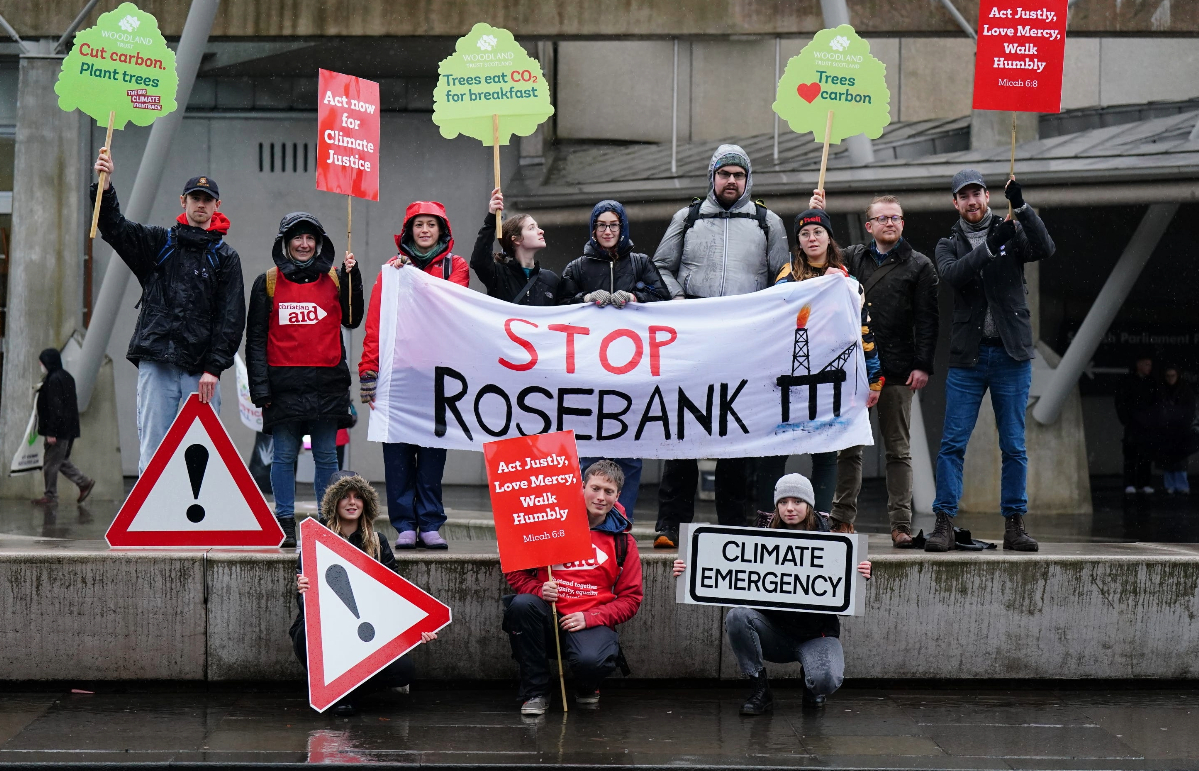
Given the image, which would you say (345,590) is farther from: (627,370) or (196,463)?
(627,370)

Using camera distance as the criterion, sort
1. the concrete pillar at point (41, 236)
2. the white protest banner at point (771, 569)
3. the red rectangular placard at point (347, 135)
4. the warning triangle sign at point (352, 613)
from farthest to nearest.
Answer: the concrete pillar at point (41, 236) → the red rectangular placard at point (347, 135) → the white protest banner at point (771, 569) → the warning triangle sign at point (352, 613)

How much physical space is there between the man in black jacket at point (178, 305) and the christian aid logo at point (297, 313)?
0.24 m

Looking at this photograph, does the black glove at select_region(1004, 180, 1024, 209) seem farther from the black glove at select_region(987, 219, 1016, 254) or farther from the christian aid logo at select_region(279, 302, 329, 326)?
the christian aid logo at select_region(279, 302, 329, 326)

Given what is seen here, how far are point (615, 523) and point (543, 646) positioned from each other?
2.23 ft

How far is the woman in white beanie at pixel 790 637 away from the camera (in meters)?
6.59

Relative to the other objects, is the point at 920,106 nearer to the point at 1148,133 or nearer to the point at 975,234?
the point at 1148,133

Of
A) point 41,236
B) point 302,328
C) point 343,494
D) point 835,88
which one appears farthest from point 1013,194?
point 41,236

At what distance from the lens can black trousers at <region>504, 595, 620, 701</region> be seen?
6465 mm

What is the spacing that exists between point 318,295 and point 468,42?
1.72 metres

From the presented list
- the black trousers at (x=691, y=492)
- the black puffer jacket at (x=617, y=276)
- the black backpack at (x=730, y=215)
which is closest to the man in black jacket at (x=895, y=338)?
the black backpack at (x=730, y=215)

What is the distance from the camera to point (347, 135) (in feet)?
26.2

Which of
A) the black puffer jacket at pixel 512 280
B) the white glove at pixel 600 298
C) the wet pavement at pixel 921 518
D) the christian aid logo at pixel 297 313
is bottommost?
the wet pavement at pixel 921 518

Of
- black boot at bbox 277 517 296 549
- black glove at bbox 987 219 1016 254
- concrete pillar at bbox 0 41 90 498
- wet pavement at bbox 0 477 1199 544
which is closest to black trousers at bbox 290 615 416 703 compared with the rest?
black boot at bbox 277 517 296 549

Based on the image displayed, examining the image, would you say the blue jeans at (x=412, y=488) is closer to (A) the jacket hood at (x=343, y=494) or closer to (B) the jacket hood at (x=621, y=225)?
(A) the jacket hood at (x=343, y=494)
